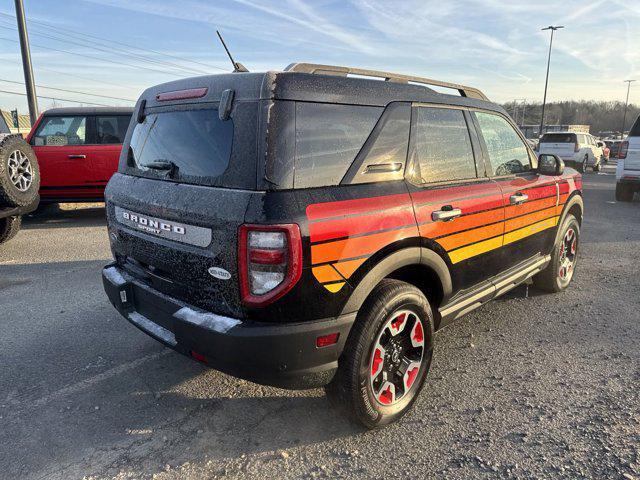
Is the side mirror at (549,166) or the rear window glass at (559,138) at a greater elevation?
the rear window glass at (559,138)

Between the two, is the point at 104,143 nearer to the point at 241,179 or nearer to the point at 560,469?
the point at 241,179

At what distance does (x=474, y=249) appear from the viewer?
3.15 metres

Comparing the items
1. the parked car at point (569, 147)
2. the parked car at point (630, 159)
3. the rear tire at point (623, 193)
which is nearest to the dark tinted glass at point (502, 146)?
the parked car at point (630, 159)

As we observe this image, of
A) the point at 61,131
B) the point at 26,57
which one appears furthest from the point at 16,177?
the point at 26,57

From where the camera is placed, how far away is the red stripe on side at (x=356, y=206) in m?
2.16

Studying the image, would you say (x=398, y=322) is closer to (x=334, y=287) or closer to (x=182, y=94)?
(x=334, y=287)

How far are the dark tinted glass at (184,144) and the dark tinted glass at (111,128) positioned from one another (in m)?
5.79

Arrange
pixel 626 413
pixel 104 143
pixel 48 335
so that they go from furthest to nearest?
pixel 104 143 < pixel 48 335 < pixel 626 413

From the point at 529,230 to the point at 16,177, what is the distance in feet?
19.3

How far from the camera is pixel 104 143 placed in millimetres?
8117

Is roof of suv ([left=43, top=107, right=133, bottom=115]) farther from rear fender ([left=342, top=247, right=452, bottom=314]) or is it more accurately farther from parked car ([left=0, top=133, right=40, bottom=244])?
rear fender ([left=342, top=247, right=452, bottom=314])

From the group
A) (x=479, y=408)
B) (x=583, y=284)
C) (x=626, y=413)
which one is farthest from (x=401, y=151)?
(x=583, y=284)

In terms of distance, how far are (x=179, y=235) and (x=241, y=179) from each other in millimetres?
478

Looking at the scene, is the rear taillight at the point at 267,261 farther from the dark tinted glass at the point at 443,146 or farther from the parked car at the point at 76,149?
the parked car at the point at 76,149
